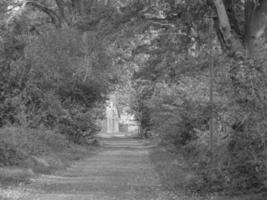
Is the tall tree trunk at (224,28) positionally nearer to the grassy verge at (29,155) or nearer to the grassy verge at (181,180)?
the grassy verge at (181,180)

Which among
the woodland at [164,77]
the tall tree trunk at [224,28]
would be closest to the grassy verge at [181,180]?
the woodland at [164,77]

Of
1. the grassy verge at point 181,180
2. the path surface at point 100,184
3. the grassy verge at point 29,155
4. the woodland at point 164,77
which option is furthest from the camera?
the grassy verge at point 29,155

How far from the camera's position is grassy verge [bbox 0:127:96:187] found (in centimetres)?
1708

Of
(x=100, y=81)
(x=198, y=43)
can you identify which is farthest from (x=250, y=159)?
(x=100, y=81)

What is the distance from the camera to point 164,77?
1292 inches

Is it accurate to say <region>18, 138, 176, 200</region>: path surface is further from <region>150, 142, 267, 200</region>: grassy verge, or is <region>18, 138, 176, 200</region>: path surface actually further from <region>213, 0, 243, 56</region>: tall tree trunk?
<region>213, 0, 243, 56</region>: tall tree trunk

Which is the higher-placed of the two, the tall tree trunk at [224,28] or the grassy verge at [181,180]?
the tall tree trunk at [224,28]

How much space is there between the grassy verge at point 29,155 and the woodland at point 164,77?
0.09 m

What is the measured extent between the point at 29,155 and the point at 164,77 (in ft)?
44.9

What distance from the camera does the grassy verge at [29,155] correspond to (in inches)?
672

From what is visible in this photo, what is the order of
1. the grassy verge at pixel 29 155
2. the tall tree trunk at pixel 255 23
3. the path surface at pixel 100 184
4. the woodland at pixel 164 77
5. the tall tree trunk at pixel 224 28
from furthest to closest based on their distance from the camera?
the grassy verge at pixel 29 155 → the tall tree trunk at pixel 255 23 → the tall tree trunk at pixel 224 28 → the path surface at pixel 100 184 → the woodland at pixel 164 77

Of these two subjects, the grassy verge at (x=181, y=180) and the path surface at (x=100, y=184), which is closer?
the grassy verge at (x=181, y=180)

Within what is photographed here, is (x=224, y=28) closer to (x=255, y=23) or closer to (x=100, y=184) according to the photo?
(x=255, y=23)

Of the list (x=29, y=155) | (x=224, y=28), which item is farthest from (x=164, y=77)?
(x=224, y=28)
